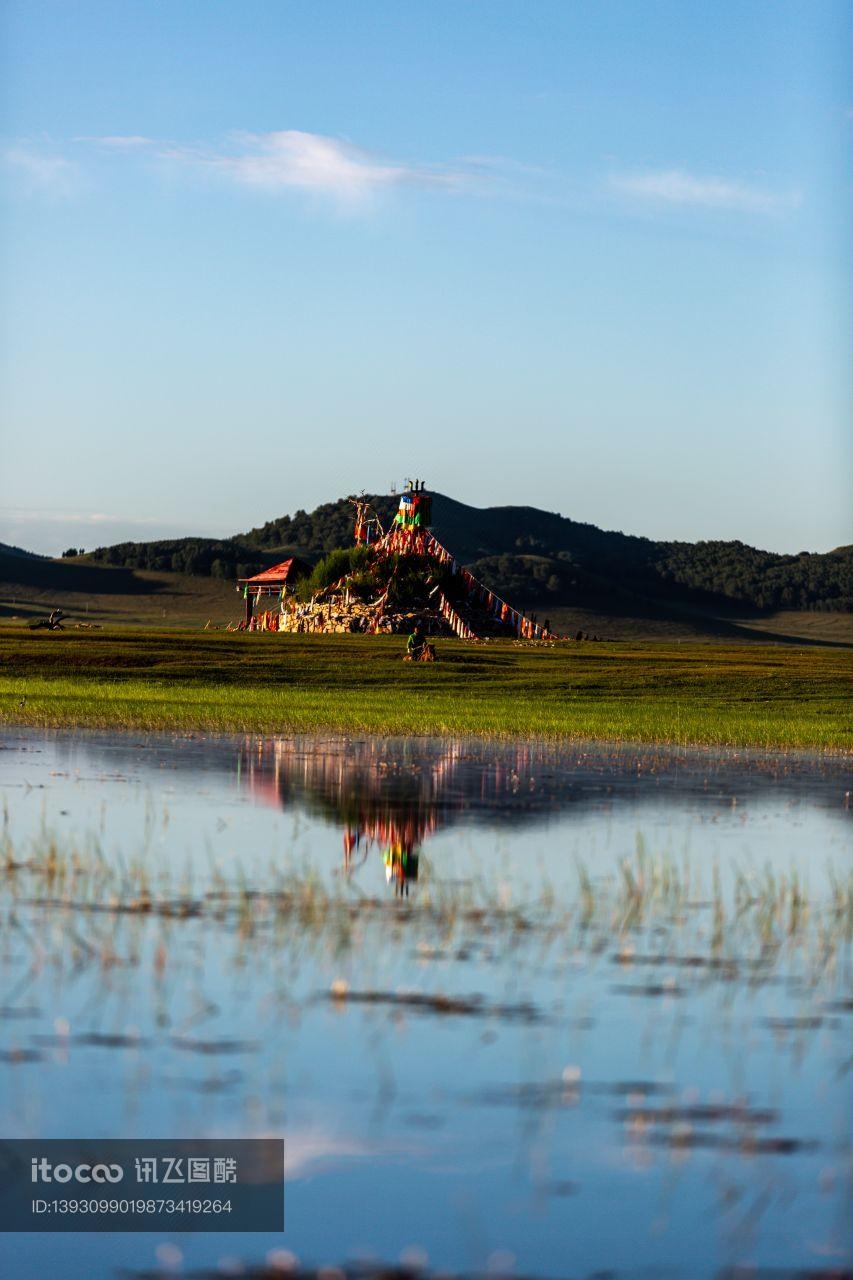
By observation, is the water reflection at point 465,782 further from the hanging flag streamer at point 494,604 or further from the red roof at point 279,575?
the red roof at point 279,575

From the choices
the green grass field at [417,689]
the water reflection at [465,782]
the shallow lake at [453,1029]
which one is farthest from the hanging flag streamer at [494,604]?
the shallow lake at [453,1029]

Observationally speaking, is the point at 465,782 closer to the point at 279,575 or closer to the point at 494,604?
the point at 494,604

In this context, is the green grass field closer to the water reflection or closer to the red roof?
the water reflection

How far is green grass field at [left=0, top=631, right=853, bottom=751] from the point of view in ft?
126

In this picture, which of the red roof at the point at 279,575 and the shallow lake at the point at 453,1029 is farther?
the red roof at the point at 279,575

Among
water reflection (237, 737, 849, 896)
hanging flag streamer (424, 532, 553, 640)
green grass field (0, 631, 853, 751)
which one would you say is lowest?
water reflection (237, 737, 849, 896)

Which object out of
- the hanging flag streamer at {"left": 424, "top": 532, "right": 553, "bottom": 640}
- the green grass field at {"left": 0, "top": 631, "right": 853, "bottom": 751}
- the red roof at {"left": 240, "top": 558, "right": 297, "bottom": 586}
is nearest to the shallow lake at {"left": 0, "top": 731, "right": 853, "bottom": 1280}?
the green grass field at {"left": 0, "top": 631, "right": 853, "bottom": 751}

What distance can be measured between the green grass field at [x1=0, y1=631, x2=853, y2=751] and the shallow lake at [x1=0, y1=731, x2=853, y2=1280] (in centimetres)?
1868

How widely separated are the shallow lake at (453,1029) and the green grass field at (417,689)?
18.7m

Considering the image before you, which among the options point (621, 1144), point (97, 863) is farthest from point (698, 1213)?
point (97, 863)

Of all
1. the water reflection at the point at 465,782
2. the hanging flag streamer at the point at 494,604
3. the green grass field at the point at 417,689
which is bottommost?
the water reflection at the point at 465,782

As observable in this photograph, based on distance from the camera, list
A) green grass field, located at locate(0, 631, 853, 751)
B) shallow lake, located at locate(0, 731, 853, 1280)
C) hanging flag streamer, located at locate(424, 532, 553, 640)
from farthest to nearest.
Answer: hanging flag streamer, located at locate(424, 532, 553, 640), green grass field, located at locate(0, 631, 853, 751), shallow lake, located at locate(0, 731, 853, 1280)

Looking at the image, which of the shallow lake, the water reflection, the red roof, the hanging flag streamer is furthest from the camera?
the red roof

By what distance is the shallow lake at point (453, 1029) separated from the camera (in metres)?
6.95
